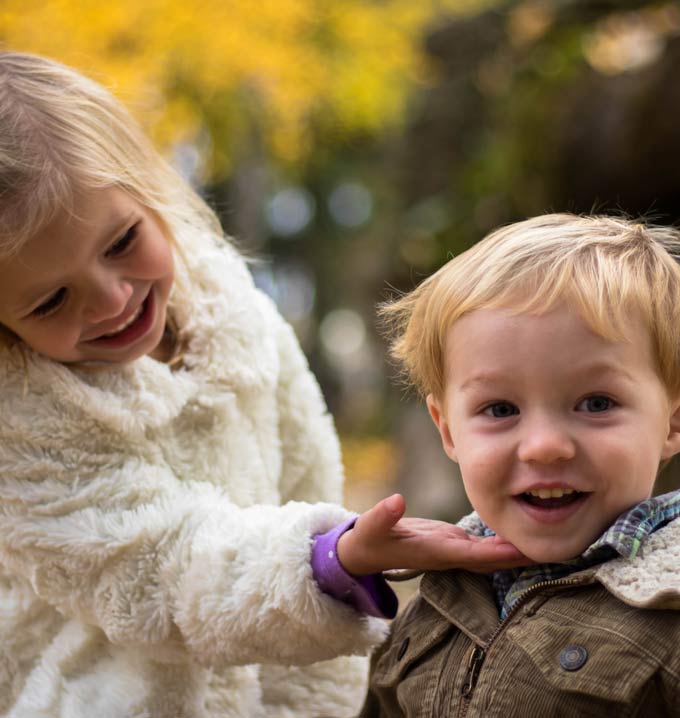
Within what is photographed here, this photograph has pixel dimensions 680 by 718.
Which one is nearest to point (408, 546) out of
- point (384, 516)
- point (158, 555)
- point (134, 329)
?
point (384, 516)

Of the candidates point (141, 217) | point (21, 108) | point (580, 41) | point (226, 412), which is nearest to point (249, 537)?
point (226, 412)

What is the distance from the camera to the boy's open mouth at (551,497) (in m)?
1.45

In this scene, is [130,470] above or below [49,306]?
below

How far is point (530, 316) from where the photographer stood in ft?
4.73

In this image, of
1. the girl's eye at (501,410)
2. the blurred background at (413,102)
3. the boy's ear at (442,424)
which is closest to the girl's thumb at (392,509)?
the boy's ear at (442,424)

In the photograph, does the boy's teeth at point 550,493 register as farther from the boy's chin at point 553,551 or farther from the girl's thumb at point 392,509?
the girl's thumb at point 392,509

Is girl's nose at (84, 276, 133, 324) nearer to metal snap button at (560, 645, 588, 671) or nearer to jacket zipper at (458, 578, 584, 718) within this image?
jacket zipper at (458, 578, 584, 718)

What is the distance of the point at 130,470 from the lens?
192 centimetres

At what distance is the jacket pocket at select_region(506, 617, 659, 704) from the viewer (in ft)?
4.35

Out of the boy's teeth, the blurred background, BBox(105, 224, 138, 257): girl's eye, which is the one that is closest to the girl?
BBox(105, 224, 138, 257): girl's eye

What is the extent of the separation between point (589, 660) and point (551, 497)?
0.23m

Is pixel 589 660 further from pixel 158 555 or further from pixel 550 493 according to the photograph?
pixel 158 555

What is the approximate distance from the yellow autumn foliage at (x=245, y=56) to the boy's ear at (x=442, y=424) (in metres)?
3.32

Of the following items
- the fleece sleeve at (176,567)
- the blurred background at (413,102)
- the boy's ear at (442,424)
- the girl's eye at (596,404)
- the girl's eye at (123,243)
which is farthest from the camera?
the blurred background at (413,102)
